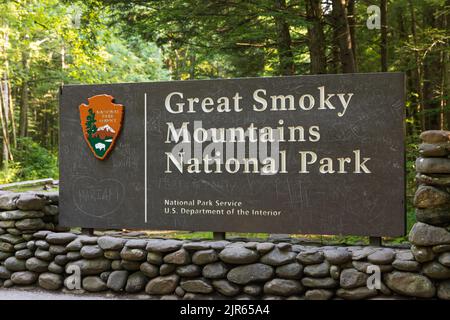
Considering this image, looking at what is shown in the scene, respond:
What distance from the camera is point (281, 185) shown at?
570 cm

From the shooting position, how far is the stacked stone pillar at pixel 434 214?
16.1ft

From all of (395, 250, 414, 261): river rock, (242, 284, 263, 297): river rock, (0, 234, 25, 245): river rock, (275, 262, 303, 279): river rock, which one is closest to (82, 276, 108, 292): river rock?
(0, 234, 25, 245): river rock

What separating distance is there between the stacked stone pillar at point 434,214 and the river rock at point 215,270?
2062mm

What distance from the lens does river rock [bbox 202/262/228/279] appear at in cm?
550

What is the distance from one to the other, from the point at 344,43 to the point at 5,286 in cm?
675

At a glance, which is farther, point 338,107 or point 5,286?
point 5,286

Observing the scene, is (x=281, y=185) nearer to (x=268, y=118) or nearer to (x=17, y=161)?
(x=268, y=118)

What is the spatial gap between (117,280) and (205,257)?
46.3 inches

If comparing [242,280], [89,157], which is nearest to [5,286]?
[89,157]

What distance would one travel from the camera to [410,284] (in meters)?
4.97

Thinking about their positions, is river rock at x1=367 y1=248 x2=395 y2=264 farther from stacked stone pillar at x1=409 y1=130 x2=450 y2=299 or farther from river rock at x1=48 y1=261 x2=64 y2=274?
A: river rock at x1=48 y1=261 x2=64 y2=274

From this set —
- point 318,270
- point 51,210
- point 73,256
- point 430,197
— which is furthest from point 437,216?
point 51,210

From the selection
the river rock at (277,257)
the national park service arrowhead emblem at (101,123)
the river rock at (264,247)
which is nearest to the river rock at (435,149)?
the river rock at (277,257)

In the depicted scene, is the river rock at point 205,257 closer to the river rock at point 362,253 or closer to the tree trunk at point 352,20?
the river rock at point 362,253
